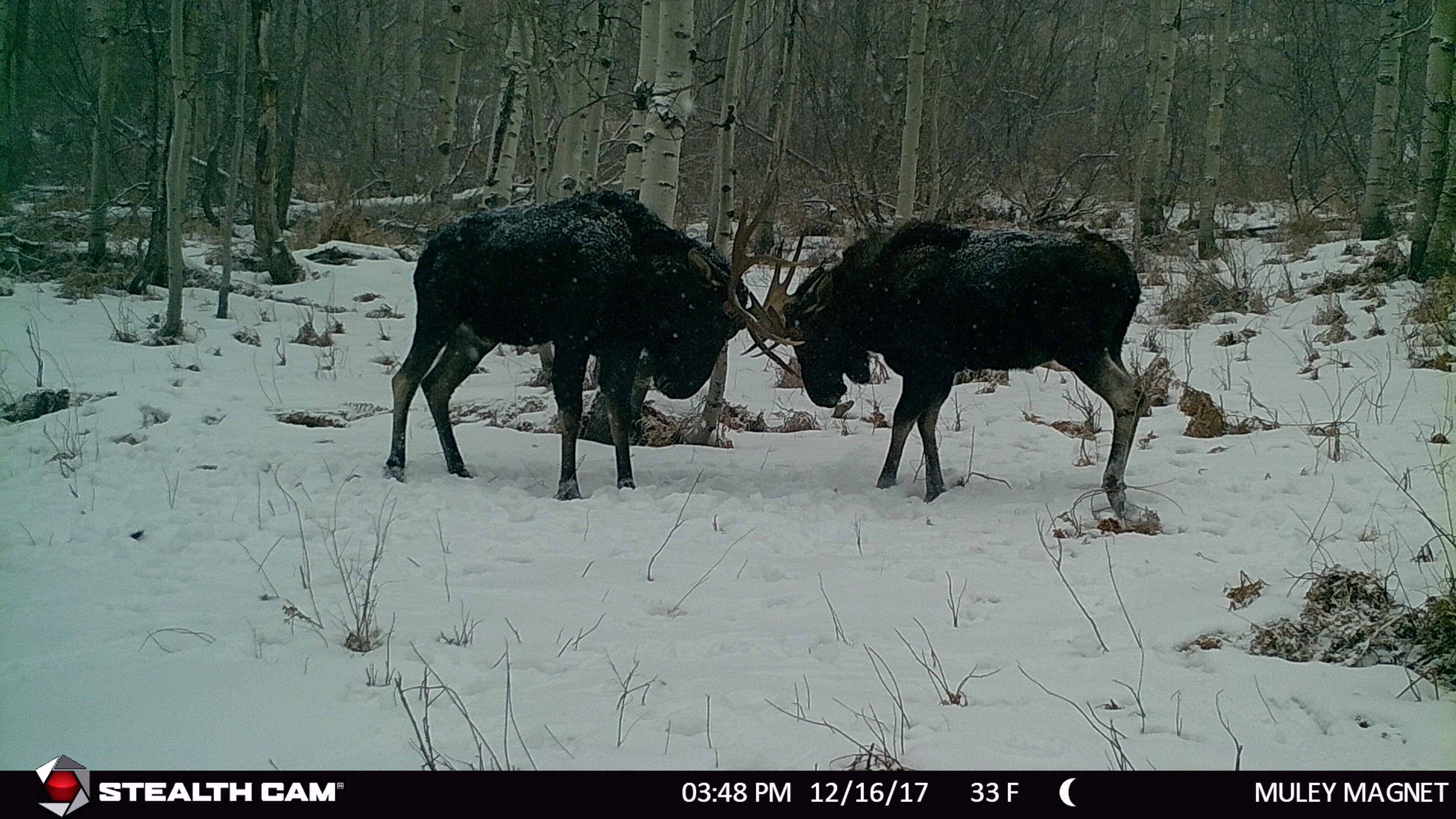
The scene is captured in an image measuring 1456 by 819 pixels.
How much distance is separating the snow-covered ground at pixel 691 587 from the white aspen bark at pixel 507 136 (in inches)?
242

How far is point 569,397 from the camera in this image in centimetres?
696

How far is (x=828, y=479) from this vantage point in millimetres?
7438

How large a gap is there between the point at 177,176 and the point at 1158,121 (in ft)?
47.1

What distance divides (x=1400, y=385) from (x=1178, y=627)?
5.88 meters

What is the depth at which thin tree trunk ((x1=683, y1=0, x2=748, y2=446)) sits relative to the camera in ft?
25.8

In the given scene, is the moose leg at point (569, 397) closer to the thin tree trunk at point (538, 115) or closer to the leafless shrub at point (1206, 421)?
the thin tree trunk at point (538, 115)

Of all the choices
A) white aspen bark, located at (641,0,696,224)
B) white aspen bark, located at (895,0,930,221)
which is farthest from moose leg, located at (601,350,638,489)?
white aspen bark, located at (895,0,930,221)

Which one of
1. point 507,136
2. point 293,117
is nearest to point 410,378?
point 507,136

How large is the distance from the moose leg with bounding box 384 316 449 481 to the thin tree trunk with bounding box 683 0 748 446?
6.67 ft

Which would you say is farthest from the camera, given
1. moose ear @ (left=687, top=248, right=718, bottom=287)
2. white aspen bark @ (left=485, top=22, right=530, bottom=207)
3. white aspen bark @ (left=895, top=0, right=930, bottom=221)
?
white aspen bark @ (left=485, top=22, right=530, bottom=207)

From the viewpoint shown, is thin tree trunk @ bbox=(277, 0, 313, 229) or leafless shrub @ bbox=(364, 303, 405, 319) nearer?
leafless shrub @ bbox=(364, 303, 405, 319)

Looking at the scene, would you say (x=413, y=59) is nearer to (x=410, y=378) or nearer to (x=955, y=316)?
(x=410, y=378)

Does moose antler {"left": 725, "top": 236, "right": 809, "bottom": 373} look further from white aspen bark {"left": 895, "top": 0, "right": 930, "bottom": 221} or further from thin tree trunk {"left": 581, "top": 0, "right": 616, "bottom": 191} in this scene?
white aspen bark {"left": 895, "top": 0, "right": 930, "bottom": 221}
